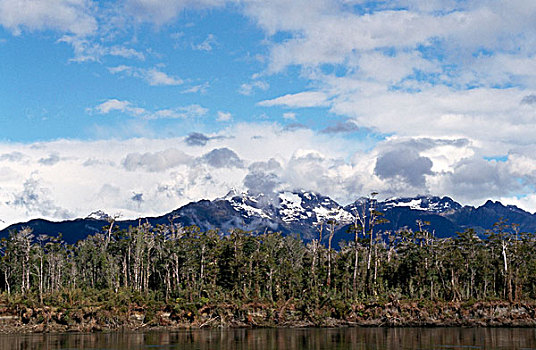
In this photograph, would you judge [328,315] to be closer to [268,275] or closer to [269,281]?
[269,281]

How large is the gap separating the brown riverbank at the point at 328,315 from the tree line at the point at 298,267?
114 inches

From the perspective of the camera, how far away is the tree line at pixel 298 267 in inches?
4250

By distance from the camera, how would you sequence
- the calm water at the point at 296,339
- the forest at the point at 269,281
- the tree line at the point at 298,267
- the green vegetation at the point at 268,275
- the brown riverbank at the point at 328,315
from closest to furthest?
the calm water at the point at 296,339
the brown riverbank at the point at 328,315
the forest at the point at 269,281
the green vegetation at the point at 268,275
the tree line at the point at 298,267

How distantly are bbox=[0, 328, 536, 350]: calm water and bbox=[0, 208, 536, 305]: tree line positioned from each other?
1543 cm

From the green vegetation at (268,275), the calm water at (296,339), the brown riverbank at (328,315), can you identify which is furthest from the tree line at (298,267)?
the calm water at (296,339)

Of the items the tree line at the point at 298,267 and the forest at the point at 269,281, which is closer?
the forest at the point at 269,281

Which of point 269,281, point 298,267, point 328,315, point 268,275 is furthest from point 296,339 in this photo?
point 298,267

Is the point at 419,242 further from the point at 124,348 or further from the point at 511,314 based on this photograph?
the point at 124,348

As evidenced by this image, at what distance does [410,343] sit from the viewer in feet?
228

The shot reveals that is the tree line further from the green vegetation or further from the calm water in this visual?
the calm water

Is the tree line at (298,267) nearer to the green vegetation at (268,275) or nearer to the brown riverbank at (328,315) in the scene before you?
the green vegetation at (268,275)

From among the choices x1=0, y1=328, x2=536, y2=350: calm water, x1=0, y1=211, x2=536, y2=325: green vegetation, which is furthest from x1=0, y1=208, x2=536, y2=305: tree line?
x1=0, y1=328, x2=536, y2=350: calm water

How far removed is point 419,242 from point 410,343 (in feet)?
172

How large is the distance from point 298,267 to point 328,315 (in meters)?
20.2
